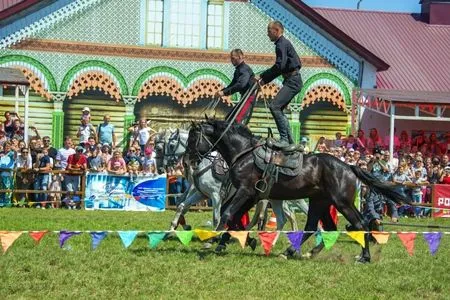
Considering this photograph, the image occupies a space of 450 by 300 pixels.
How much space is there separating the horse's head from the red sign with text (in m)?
11.6

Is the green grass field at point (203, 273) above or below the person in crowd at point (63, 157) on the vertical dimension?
below

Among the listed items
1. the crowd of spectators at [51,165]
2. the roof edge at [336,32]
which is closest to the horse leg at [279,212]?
the crowd of spectators at [51,165]

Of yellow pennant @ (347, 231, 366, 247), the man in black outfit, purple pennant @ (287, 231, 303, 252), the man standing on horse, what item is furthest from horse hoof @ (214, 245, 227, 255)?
the man standing on horse

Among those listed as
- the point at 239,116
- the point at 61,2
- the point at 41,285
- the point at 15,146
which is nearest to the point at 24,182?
the point at 15,146

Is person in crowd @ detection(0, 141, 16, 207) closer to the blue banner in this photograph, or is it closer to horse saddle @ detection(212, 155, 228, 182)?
the blue banner

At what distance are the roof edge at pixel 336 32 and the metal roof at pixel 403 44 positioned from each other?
59.1 inches

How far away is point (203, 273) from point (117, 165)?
1195cm

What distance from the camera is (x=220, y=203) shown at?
14852 millimetres

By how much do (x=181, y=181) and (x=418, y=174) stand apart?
6.04 m

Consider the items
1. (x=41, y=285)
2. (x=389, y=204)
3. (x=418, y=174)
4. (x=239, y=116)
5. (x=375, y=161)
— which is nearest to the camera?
(x=41, y=285)

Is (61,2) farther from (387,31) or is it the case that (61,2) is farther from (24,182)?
(387,31)

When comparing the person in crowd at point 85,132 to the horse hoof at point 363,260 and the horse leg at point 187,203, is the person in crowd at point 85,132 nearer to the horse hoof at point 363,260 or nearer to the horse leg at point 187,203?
the horse leg at point 187,203

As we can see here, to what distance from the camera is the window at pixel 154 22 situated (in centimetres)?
2825

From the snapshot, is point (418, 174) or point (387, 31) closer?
point (418, 174)
